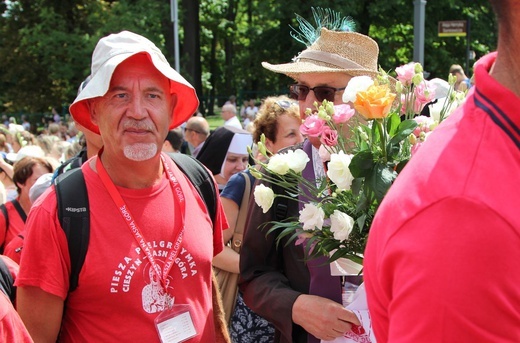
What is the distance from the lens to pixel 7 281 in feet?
8.82

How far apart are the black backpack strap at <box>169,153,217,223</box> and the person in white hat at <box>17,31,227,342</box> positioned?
0.17ft

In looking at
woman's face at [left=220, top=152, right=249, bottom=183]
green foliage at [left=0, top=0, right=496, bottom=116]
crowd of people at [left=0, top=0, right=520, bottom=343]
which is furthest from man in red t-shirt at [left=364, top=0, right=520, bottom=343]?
green foliage at [left=0, top=0, right=496, bottom=116]

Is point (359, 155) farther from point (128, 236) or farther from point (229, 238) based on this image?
point (229, 238)

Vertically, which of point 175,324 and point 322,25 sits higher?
point 322,25

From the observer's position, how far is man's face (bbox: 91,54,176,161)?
281 cm

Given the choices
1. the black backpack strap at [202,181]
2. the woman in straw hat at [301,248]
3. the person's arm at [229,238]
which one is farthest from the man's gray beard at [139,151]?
the person's arm at [229,238]

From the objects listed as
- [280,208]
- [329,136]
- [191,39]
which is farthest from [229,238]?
[191,39]

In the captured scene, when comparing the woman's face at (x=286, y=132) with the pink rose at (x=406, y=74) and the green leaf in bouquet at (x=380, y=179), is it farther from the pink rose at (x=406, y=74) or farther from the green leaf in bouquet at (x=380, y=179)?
the green leaf in bouquet at (x=380, y=179)

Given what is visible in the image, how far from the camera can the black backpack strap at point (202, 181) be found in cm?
313

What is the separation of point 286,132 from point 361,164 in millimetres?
2614

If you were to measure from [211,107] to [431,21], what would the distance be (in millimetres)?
13204

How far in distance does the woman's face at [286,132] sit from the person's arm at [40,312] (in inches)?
Result: 93.2

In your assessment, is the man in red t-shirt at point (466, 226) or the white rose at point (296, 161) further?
the white rose at point (296, 161)

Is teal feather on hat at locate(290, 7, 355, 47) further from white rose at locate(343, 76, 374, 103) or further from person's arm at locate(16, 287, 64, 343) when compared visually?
person's arm at locate(16, 287, 64, 343)
